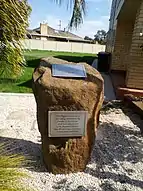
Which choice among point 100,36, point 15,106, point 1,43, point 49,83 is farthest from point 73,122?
point 100,36

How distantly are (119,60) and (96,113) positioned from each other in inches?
465

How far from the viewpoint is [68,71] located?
393 centimetres

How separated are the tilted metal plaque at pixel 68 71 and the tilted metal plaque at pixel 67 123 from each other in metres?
0.48

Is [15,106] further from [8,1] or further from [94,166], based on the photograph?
[8,1]

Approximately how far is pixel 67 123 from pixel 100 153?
106 centimetres

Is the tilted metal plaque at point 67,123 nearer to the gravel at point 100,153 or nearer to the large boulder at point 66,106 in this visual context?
the large boulder at point 66,106

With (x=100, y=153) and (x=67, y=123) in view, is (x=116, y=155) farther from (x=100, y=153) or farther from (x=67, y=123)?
(x=67, y=123)

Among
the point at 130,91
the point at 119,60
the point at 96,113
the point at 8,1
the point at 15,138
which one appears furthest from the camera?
the point at 119,60

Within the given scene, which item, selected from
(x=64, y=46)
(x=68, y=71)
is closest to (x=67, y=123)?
(x=68, y=71)

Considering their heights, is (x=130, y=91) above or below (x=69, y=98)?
below

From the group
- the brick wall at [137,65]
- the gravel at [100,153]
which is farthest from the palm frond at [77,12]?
the brick wall at [137,65]

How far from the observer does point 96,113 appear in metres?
3.90

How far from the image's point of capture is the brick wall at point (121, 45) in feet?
50.2

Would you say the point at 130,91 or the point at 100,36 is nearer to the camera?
the point at 130,91
